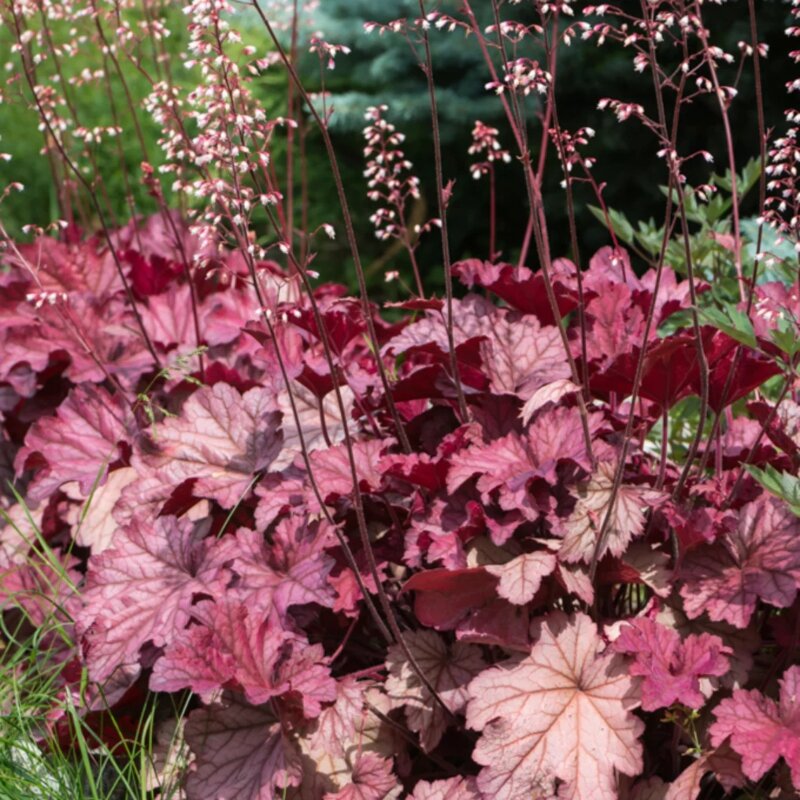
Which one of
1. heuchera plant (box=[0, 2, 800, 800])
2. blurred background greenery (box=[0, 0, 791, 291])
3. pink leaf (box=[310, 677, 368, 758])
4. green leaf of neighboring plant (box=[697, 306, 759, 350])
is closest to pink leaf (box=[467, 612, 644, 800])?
heuchera plant (box=[0, 2, 800, 800])

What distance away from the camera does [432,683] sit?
203 centimetres

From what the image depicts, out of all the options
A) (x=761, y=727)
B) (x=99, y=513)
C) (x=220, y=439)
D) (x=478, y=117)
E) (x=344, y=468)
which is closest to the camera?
(x=761, y=727)

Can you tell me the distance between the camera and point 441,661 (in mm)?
2072

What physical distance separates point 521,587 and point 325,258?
4248mm

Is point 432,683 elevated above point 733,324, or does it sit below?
below

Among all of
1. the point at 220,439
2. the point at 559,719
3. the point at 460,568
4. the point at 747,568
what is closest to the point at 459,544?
the point at 460,568

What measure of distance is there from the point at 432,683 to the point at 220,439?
700mm

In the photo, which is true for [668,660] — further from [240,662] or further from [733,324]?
[240,662]

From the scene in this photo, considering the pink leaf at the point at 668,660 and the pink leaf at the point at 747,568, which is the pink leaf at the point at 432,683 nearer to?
the pink leaf at the point at 668,660

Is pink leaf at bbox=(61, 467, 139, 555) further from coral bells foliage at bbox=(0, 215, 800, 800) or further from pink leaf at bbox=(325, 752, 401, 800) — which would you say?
pink leaf at bbox=(325, 752, 401, 800)

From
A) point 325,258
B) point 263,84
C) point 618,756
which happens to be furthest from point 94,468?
point 263,84

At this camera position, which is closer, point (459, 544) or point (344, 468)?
point (459, 544)

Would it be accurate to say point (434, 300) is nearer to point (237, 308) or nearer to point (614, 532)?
point (614, 532)

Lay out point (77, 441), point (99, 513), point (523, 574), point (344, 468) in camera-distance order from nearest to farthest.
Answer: point (523, 574), point (344, 468), point (77, 441), point (99, 513)
